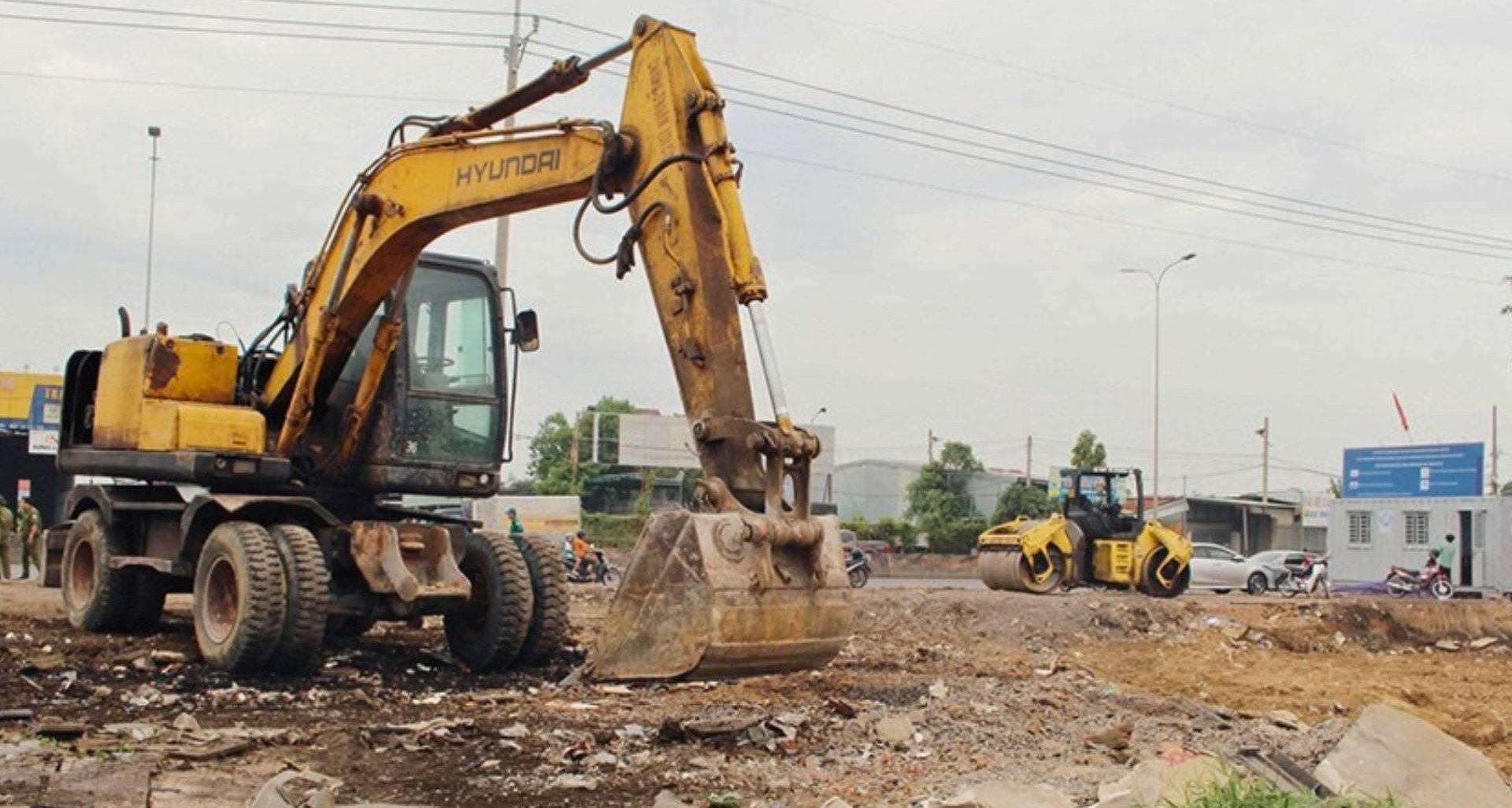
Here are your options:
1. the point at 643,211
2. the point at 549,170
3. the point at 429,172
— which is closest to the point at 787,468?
the point at 643,211

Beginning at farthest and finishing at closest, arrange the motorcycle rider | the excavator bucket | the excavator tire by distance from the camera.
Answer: the motorcycle rider, the excavator tire, the excavator bucket

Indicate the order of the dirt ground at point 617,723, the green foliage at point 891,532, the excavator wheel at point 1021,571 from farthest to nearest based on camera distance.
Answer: the green foliage at point 891,532 < the excavator wheel at point 1021,571 < the dirt ground at point 617,723

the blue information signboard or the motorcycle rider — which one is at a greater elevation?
the blue information signboard

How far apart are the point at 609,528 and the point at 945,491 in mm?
19180

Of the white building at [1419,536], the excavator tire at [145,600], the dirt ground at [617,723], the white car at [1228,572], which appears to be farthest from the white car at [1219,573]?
the excavator tire at [145,600]

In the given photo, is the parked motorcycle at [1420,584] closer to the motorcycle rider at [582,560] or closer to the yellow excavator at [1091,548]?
the yellow excavator at [1091,548]

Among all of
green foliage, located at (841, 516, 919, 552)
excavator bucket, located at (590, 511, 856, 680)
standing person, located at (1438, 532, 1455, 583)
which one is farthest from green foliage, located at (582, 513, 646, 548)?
excavator bucket, located at (590, 511, 856, 680)

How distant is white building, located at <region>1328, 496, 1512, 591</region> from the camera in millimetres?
31969

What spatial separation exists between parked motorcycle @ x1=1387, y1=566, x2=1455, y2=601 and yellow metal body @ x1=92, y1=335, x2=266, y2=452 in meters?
25.4

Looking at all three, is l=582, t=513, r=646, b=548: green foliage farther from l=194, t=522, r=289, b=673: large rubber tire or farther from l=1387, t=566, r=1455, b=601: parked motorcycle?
l=194, t=522, r=289, b=673: large rubber tire

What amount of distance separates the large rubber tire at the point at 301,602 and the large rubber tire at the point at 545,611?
1612 millimetres

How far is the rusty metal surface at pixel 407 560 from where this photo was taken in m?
10.5

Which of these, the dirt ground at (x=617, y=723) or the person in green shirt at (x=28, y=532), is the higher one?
the person in green shirt at (x=28, y=532)

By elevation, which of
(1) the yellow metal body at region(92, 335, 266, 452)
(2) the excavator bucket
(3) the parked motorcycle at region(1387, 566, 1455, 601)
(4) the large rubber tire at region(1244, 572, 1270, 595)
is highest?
(1) the yellow metal body at region(92, 335, 266, 452)
